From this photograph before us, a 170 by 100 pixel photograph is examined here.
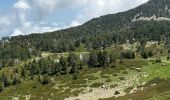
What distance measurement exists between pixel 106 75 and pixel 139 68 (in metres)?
11.9

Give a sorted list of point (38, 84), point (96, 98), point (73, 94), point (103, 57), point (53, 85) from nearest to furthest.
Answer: point (96, 98) < point (73, 94) < point (53, 85) < point (38, 84) < point (103, 57)

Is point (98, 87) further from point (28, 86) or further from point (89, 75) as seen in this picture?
point (28, 86)

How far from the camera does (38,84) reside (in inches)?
5002

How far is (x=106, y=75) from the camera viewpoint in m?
120

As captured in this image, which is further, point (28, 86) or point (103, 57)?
point (103, 57)

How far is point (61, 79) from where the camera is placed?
127m

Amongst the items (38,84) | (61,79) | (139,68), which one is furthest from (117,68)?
(38,84)

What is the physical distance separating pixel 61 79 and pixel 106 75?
1665 centimetres

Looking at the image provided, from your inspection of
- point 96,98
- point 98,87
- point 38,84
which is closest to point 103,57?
point 38,84

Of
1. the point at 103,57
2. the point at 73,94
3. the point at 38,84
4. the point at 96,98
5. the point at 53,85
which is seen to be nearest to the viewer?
the point at 96,98

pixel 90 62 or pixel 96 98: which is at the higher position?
pixel 90 62

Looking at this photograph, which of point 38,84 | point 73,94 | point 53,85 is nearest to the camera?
point 73,94

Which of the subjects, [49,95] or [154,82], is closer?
[154,82]

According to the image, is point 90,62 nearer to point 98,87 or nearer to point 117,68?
point 117,68
